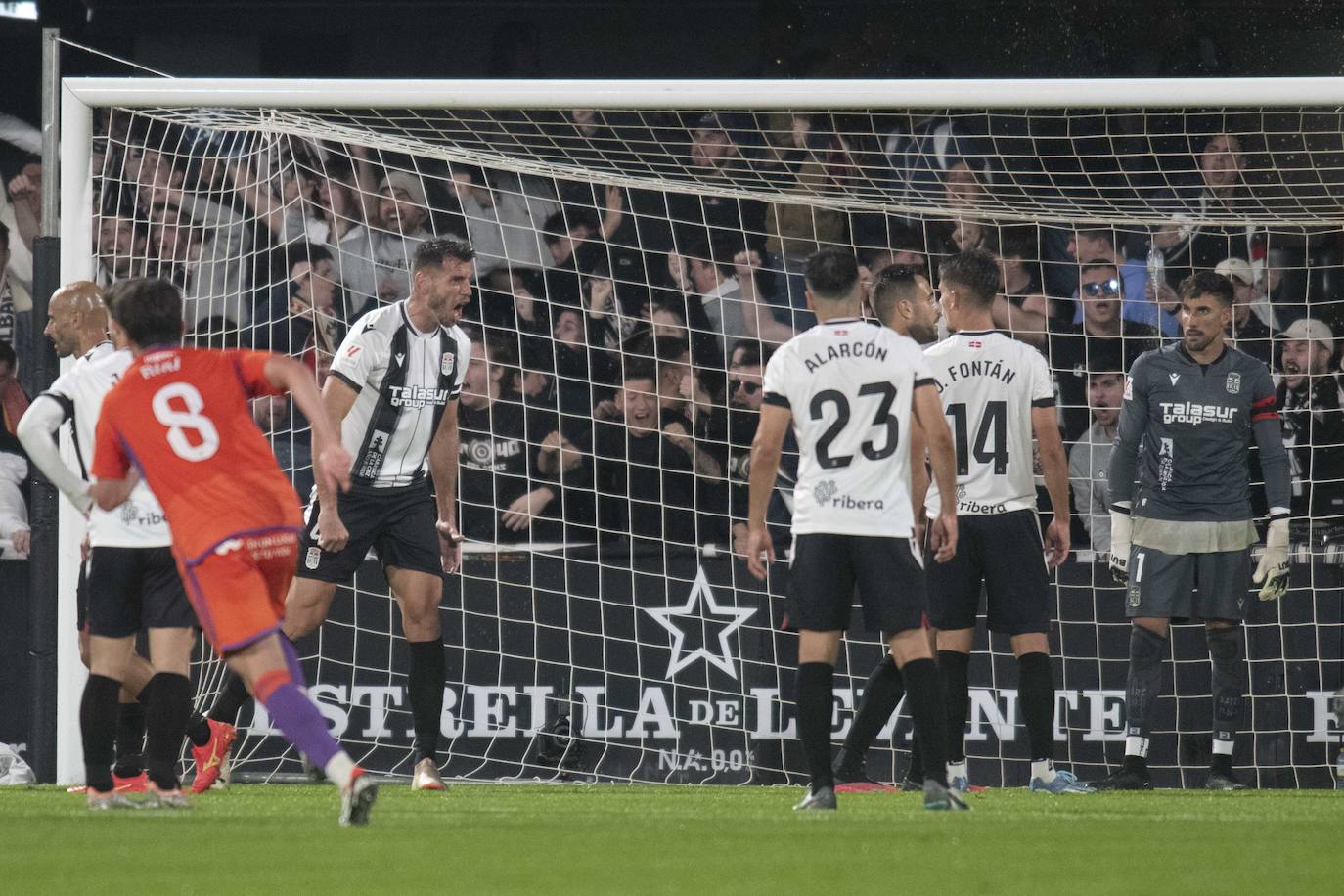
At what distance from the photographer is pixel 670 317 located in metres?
8.71

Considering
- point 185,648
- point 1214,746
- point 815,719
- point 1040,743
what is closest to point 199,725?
point 185,648

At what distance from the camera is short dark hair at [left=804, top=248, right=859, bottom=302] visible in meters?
5.30

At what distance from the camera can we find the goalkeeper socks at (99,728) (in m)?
5.30

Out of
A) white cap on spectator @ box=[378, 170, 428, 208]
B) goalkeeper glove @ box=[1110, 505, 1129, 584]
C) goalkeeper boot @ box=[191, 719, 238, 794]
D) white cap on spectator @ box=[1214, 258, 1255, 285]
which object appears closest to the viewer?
goalkeeper boot @ box=[191, 719, 238, 794]

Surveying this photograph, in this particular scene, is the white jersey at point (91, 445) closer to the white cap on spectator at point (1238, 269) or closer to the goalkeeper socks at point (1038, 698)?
the goalkeeper socks at point (1038, 698)

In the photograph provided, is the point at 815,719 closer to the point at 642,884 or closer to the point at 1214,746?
the point at 642,884

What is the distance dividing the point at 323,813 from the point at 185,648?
73 cm

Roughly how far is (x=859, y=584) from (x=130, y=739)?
2.87 meters

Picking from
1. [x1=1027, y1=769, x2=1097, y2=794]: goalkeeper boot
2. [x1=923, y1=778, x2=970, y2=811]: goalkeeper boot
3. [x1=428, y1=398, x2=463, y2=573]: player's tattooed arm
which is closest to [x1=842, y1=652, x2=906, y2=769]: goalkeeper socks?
[x1=1027, y1=769, x2=1097, y2=794]: goalkeeper boot

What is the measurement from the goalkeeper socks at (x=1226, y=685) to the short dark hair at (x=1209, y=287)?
1348mm

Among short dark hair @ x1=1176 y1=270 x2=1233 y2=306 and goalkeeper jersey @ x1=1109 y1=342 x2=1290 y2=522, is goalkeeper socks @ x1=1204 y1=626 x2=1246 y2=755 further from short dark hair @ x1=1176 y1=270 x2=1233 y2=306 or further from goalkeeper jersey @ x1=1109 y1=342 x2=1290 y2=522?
short dark hair @ x1=1176 y1=270 x2=1233 y2=306

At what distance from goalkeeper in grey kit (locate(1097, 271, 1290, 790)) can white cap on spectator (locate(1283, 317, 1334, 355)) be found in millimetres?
1867

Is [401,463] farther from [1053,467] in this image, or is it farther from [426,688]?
[1053,467]

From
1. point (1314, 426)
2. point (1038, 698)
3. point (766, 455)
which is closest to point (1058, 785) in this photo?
point (1038, 698)
